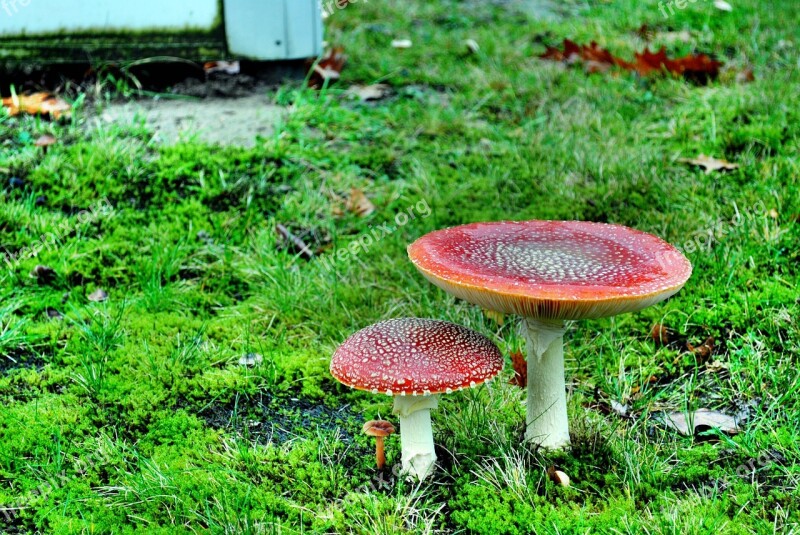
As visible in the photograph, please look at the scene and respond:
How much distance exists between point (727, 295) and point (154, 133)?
11.5 feet

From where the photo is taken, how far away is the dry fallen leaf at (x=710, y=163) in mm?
4590

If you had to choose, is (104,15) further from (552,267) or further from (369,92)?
(552,267)

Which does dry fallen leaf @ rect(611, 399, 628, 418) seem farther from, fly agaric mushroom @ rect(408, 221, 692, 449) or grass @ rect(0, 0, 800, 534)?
fly agaric mushroom @ rect(408, 221, 692, 449)

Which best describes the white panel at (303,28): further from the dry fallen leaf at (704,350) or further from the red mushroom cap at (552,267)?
the dry fallen leaf at (704,350)

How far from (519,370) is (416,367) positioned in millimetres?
986

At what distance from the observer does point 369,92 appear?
577 cm

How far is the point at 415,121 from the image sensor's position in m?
5.39

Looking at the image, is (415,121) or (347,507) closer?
(347,507)

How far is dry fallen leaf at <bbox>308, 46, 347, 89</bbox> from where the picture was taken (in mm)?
5820

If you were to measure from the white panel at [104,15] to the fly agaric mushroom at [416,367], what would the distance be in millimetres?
3603

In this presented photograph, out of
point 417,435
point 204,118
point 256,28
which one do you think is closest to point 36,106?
point 204,118

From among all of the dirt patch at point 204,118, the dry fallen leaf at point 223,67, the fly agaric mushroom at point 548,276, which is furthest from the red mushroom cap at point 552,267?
the dry fallen leaf at point 223,67

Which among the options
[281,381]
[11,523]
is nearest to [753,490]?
[281,381]

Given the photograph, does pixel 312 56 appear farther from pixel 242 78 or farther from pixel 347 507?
pixel 347 507
